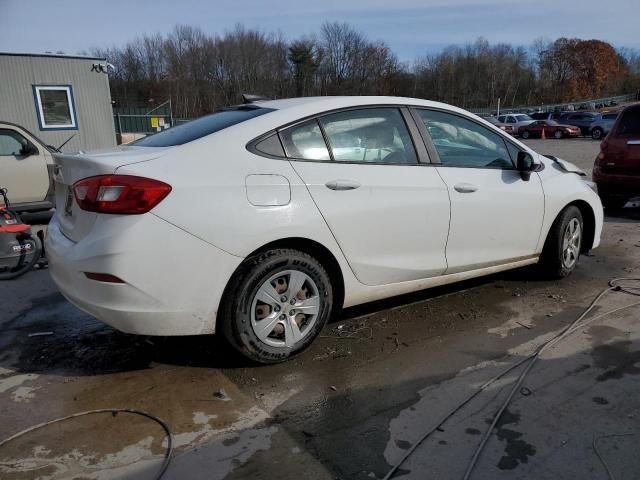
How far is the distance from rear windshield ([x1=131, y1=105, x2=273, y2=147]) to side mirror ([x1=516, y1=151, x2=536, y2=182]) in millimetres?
2169

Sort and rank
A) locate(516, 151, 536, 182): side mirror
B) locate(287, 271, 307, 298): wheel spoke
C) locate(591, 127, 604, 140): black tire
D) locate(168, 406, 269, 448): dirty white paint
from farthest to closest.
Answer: locate(591, 127, 604, 140): black tire, locate(516, 151, 536, 182): side mirror, locate(287, 271, 307, 298): wheel spoke, locate(168, 406, 269, 448): dirty white paint

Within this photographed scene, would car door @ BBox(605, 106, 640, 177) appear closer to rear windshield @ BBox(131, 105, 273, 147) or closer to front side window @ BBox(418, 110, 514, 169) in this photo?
front side window @ BBox(418, 110, 514, 169)

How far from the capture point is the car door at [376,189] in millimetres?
3281

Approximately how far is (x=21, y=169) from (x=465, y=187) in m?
7.54

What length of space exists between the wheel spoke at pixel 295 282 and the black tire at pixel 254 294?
3 centimetres

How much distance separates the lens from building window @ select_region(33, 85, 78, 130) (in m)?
16.1

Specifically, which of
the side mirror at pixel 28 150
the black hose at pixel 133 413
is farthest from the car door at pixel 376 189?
the side mirror at pixel 28 150

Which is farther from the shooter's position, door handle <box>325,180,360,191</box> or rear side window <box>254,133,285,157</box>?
door handle <box>325,180,360,191</box>

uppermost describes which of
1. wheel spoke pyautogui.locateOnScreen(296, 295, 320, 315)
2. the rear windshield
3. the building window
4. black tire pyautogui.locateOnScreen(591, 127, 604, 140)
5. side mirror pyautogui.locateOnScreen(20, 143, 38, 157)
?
the building window

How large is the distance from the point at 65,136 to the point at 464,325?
16.0 meters

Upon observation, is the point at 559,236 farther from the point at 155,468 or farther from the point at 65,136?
the point at 65,136

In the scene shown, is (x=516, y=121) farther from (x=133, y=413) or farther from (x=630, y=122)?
(x=133, y=413)

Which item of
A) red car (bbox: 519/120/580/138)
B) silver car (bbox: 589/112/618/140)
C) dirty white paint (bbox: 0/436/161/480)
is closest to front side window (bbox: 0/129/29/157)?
dirty white paint (bbox: 0/436/161/480)

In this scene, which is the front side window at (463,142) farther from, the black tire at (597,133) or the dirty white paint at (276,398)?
the black tire at (597,133)
